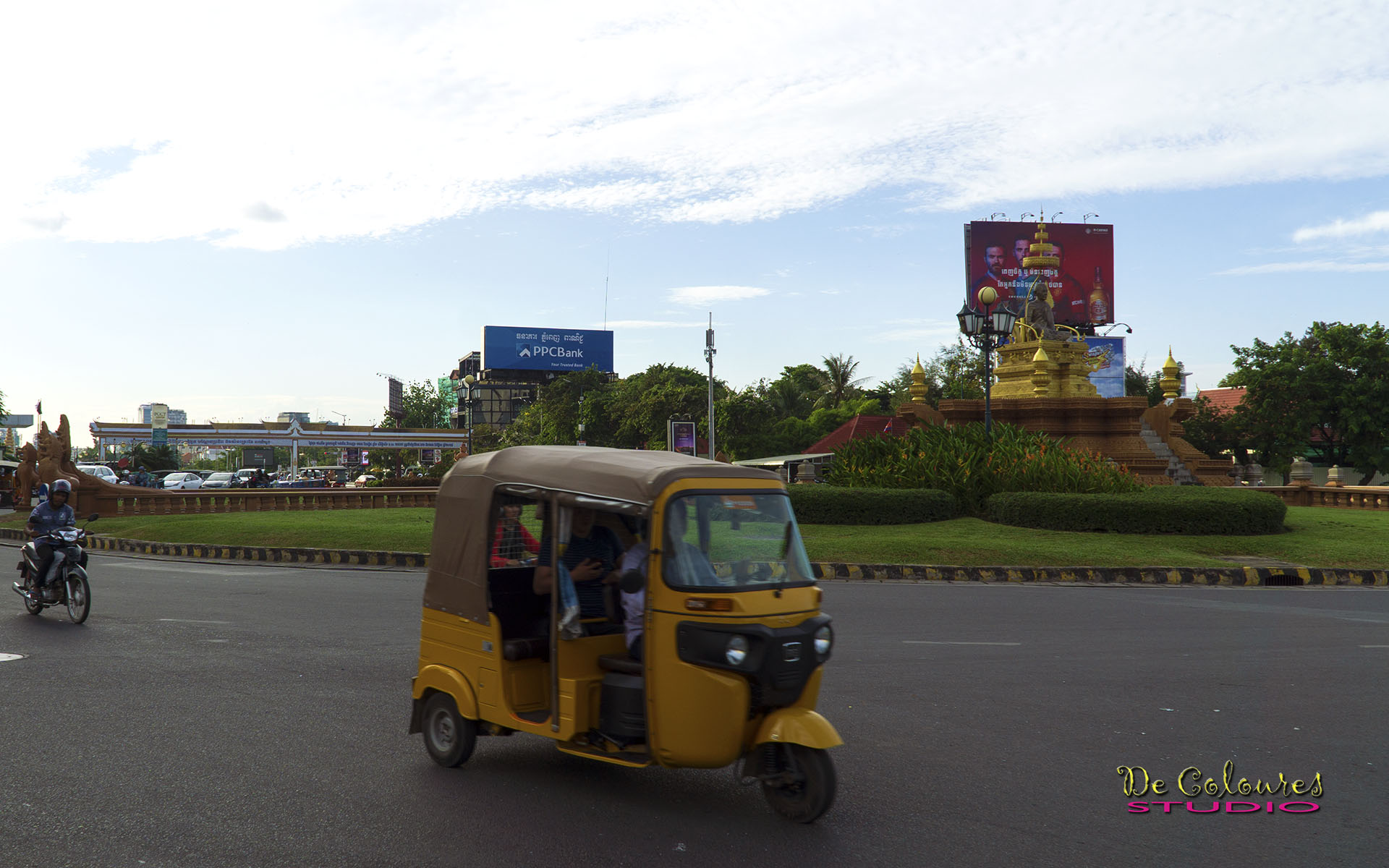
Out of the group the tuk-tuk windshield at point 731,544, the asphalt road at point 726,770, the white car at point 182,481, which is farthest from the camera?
the white car at point 182,481

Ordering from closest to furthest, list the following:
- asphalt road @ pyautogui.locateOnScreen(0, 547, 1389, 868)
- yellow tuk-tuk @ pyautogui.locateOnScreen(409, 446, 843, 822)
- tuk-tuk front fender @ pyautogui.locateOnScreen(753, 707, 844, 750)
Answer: asphalt road @ pyautogui.locateOnScreen(0, 547, 1389, 868) < tuk-tuk front fender @ pyautogui.locateOnScreen(753, 707, 844, 750) < yellow tuk-tuk @ pyautogui.locateOnScreen(409, 446, 843, 822)

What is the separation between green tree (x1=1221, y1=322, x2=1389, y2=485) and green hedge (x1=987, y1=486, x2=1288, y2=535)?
26.9 meters

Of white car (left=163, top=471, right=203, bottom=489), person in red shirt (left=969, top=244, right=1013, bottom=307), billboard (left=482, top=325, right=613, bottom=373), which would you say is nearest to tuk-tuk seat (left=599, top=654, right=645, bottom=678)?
person in red shirt (left=969, top=244, right=1013, bottom=307)

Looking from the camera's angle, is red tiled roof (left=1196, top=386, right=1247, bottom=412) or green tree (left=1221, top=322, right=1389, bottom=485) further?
red tiled roof (left=1196, top=386, right=1247, bottom=412)

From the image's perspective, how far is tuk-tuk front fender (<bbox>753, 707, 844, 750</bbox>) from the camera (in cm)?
472

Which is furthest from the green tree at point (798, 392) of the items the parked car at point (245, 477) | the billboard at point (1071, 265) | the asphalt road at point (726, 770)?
the asphalt road at point (726, 770)

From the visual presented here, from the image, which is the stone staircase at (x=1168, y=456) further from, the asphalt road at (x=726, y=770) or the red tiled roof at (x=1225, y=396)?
the red tiled roof at (x=1225, y=396)

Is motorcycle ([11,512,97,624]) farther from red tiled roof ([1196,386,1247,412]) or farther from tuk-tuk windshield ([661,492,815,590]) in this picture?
red tiled roof ([1196,386,1247,412])

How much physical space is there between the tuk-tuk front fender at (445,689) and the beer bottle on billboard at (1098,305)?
181ft

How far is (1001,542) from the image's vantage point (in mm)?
17922

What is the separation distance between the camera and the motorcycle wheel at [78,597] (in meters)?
11.2

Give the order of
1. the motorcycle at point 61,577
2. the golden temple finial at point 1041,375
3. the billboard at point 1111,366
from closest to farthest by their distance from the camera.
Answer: the motorcycle at point 61,577 → the golden temple finial at point 1041,375 → the billboard at point 1111,366

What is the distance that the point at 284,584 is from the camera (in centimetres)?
1510

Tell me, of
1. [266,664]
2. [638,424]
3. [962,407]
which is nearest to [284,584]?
[266,664]
